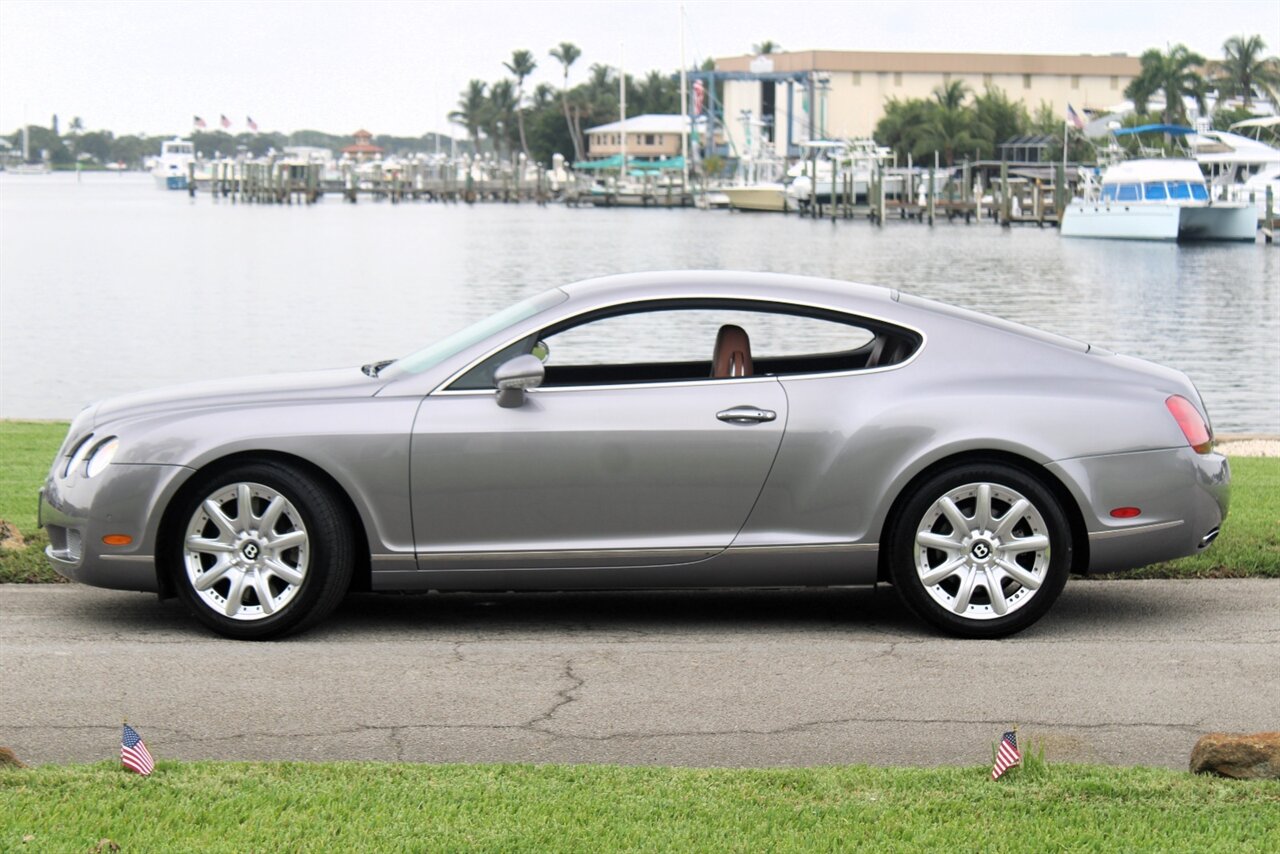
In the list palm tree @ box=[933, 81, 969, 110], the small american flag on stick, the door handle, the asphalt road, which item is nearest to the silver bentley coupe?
the door handle

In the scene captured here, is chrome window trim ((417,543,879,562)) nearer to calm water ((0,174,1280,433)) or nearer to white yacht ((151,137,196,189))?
calm water ((0,174,1280,433))

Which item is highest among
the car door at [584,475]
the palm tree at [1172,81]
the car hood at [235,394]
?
the palm tree at [1172,81]

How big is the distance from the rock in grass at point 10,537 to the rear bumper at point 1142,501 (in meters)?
5.11

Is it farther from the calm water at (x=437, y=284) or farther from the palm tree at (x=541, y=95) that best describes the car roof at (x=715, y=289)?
the palm tree at (x=541, y=95)

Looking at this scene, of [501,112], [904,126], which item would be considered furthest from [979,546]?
[501,112]

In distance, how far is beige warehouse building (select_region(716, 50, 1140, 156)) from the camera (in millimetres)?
144000

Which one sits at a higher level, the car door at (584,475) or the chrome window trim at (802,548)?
the car door at (584,475)

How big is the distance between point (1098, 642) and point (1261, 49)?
406 ft

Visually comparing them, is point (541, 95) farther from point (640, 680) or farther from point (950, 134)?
point (640, 680)

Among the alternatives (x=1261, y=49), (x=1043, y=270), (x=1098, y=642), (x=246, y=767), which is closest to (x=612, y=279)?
(x=1098, y=642)

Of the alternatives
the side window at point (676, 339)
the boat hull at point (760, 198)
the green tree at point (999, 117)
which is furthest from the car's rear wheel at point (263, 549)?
the green tree at point (999, 117)

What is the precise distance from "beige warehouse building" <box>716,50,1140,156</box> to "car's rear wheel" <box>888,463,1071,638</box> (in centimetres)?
13513

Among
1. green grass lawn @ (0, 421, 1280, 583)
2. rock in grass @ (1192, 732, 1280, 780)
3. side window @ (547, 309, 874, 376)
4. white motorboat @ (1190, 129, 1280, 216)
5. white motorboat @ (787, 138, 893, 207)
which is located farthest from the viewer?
white motorboat @ (787, 138, 893, 207)

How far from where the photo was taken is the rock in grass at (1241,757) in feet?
15.1
